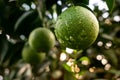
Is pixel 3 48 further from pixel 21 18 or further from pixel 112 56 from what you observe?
pixel 112 56

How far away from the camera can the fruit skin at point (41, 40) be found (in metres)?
1.56

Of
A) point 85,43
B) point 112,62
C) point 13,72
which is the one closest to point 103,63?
point 112,62

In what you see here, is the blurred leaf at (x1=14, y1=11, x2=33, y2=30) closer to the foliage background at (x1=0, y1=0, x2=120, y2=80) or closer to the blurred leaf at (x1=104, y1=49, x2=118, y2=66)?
the foliage background at (x1=0, y1=0, x2=120, y2=80)

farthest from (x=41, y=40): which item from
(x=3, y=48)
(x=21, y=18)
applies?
(x=3, y=48)

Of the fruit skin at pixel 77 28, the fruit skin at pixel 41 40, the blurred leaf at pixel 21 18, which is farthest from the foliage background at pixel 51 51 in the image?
the fruit skin at pixel 77 28

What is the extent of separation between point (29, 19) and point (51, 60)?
0.51 metres

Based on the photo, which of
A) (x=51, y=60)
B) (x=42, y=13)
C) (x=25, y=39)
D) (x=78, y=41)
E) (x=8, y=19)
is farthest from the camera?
(x=51, y=60)

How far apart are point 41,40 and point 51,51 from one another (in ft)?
2.58

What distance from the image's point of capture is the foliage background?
5.86ft

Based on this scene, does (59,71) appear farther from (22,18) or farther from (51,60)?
(22,18)

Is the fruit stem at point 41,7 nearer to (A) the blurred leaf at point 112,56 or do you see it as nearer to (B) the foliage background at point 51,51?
(B) the foliage background at point 51,51

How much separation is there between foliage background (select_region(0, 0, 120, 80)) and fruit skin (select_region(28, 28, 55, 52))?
126 mm

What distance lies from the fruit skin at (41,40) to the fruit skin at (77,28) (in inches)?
21.4

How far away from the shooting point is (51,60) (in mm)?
2301
